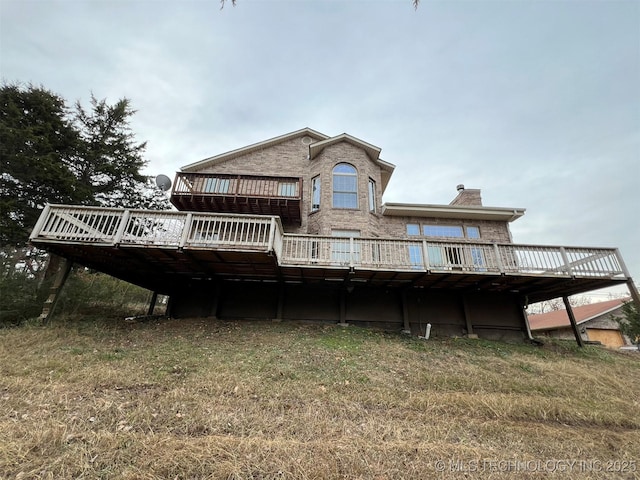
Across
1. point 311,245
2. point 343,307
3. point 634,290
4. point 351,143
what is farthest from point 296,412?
point 351,143

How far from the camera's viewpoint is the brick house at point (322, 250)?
7.68 m

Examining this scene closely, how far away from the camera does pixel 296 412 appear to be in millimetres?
3645

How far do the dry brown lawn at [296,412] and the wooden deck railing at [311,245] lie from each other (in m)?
2.75

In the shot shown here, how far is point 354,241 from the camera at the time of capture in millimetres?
9023

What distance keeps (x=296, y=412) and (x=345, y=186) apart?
10.4 meters

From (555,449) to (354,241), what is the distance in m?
6.64

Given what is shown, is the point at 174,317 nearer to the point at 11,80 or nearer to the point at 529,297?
the point at 11,80

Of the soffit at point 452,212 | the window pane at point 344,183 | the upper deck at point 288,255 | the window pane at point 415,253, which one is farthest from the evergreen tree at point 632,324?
the window pane at point 344,183

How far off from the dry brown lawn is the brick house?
105 inches

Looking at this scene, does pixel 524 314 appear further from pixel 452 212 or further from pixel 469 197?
pixel 469 197

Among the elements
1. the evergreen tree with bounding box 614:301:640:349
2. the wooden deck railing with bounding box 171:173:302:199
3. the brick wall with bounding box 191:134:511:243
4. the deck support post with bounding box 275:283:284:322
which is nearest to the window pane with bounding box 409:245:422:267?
the brick wall with bounding box 191:134:511:243

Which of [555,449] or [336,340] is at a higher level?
[336,340]

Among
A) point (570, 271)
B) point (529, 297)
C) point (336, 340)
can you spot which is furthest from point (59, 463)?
point (529, 297)

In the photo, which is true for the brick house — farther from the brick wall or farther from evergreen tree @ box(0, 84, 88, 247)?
evergreen tree @ box(0, 84, 88, 247)
